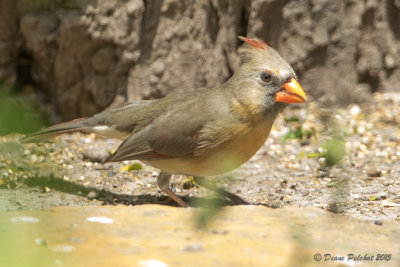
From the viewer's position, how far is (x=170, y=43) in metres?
6.00

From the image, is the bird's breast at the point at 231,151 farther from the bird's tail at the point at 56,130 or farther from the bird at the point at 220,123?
the bird's tail at the point at 56,130

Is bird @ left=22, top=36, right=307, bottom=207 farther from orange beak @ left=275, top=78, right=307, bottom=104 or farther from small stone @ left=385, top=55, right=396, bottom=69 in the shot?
small stone @ left=385, top=55, right=396, bottom=69

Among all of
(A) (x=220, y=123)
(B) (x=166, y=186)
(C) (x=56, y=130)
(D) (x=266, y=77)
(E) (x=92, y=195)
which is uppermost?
(D) (x=266, y=77)

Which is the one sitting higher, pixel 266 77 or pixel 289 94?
pixel 266 77

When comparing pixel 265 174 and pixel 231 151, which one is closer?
pixel 231 151

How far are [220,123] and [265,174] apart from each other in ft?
4.36

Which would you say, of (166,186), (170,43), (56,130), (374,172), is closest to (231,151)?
(166,186)

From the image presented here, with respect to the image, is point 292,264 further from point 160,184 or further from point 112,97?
point 112,97

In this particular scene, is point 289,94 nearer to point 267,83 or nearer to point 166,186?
point 267,83

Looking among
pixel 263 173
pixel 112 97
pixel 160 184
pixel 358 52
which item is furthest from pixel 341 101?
pixel 160 184

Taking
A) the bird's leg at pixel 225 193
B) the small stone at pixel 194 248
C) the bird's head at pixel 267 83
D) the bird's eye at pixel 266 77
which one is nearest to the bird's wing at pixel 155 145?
the bird's leg at pixel 225 193

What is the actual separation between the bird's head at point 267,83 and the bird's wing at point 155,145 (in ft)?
1.62

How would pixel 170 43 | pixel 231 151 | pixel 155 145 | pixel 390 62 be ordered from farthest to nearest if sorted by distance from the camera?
pixel 390 62 → pixel 170 43 → pixel 155 145 → pixel 231 151

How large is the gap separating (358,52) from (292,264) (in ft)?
14.9
